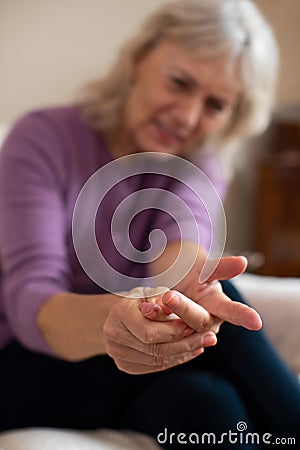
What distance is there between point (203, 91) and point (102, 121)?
0.52 ft

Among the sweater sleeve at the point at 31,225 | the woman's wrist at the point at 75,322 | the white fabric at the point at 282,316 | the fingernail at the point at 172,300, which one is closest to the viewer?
the fingernail at the point at 172,300

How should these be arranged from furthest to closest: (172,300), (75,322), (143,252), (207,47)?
(207,47)
(143,252)
(75,322)
(172,300)

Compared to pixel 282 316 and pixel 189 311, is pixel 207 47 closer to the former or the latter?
pixel 282 316

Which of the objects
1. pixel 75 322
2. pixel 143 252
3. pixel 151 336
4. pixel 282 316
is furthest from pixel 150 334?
pixel 282 316

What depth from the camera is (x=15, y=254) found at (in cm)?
83

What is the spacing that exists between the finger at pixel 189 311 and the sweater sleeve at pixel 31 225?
28cm

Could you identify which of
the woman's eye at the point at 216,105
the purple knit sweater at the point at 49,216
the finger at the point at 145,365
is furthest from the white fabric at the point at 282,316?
the finger at the point at 145,365

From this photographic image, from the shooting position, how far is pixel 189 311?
1.63 feet

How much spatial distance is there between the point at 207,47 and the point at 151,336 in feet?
1.83

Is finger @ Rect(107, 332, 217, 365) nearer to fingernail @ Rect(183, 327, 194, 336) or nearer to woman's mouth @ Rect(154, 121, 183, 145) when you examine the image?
fingernail @ Rect(183, 327, 194, 336)

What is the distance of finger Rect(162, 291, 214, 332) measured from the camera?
0.49m

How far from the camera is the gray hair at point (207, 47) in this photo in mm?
968

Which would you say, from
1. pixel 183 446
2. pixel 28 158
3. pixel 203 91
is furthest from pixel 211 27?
pixel 183 446

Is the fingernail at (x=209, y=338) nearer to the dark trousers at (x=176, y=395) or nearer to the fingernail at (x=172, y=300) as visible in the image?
the fingernail at (x=172, y=300)
